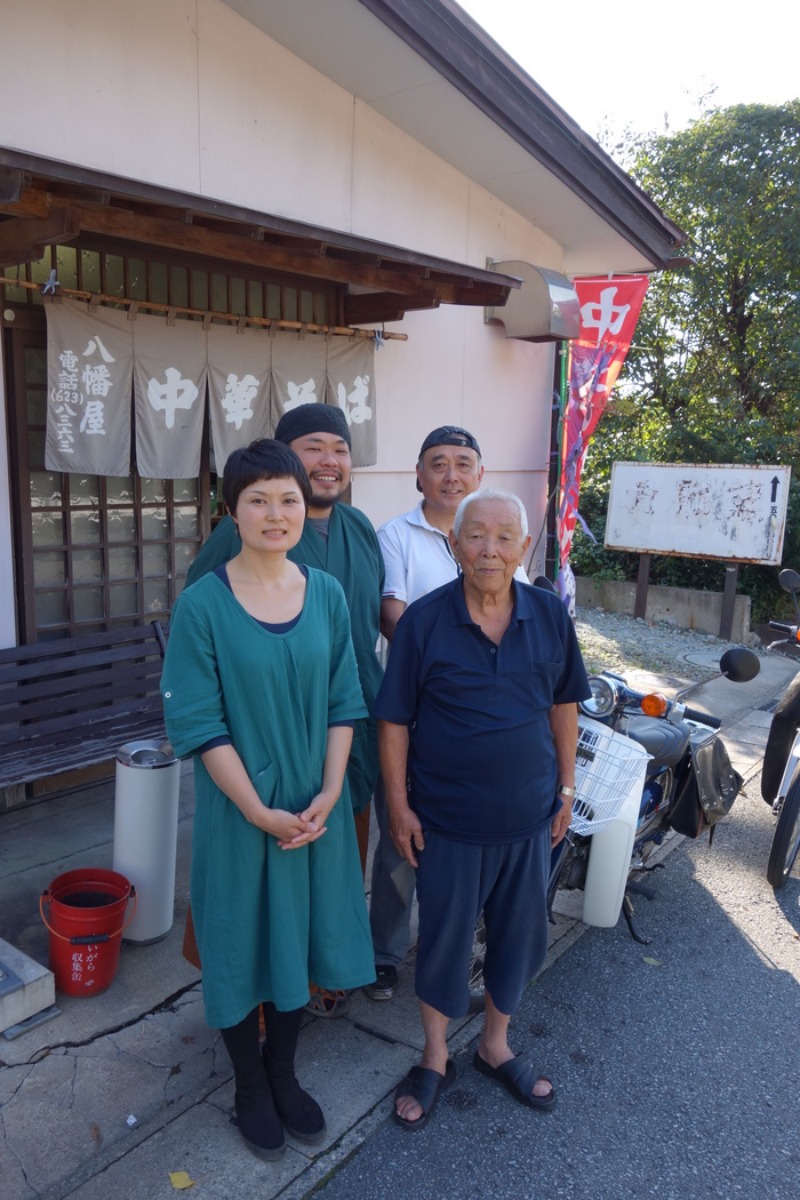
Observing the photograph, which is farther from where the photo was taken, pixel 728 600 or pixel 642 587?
pixel 642 587

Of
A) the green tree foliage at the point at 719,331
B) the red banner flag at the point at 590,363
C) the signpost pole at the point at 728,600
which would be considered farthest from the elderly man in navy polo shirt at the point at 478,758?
the green tree foliage at the point at 719,331

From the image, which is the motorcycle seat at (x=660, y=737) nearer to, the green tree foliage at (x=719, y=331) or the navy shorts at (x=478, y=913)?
the navy shorts at (x=478, y=913)

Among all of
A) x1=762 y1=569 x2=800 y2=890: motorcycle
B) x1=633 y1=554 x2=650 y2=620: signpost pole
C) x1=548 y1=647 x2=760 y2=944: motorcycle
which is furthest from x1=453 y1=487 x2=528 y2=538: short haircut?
x1=633 y1=554 x2=650 y2=620: signpost pole

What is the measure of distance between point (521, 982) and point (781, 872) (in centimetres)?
235

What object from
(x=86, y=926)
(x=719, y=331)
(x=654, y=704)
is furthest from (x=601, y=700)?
(x=719, y=331)

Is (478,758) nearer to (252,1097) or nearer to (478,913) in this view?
(478,913)

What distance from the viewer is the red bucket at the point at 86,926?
3.33 m

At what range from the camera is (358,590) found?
3230 mm

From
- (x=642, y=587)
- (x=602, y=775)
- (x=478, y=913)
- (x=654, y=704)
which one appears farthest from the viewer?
(x=642, y=587)

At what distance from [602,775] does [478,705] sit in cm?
121

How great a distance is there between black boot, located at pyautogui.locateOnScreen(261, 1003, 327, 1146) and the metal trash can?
111 centimetres

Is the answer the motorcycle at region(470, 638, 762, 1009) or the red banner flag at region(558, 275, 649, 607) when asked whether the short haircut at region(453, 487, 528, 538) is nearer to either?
the motorcycle at region(470, 638, 762, 1009)

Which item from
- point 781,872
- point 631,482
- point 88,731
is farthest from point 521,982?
point 631,482

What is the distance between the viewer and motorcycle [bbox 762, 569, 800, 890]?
4.59 metres
